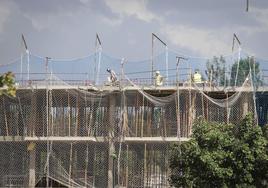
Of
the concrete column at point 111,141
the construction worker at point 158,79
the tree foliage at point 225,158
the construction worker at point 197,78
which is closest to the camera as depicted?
the tree foliage at point 225,158

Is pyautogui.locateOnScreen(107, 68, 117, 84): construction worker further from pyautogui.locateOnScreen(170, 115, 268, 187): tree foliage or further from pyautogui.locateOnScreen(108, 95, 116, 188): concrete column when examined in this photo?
pyautogui.locateOnScreen(170, 115, 268, 187): tree foliage

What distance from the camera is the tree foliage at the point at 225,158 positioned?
22.3 m

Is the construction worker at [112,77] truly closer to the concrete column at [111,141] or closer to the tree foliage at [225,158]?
the concrete column at [111,141]

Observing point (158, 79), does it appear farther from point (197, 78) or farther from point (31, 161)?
point (31, 161)

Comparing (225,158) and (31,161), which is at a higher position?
(225,158)

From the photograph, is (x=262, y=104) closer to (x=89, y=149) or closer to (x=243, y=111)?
(x=243, y=111)

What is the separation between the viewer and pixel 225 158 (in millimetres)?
22641

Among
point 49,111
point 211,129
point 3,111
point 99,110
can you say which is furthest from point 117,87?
point 211,129

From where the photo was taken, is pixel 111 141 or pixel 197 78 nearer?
pixel 111 141

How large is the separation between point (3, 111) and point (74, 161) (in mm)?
4282

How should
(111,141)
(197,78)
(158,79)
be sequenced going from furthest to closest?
(197,78), (158,79), (111,141)

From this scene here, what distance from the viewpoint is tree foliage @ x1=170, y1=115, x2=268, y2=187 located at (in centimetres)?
2234

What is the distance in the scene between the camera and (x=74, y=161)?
3122 centimetres

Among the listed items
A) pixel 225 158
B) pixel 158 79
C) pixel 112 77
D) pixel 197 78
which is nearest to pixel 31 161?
pixel 112 77
